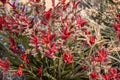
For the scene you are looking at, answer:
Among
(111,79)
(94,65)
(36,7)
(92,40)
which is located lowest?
(111,79)

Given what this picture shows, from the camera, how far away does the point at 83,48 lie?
306 cm

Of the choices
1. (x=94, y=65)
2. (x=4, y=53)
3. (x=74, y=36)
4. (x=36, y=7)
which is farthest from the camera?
(x=4, y=53)

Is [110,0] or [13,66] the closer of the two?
[13,66]

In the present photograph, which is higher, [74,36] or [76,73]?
[74,36]

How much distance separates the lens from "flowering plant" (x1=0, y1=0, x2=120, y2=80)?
8.07 feet

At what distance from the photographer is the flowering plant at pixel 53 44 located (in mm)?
2459

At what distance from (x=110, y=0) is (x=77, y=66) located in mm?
1851

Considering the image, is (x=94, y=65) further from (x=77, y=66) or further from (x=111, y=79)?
(x=77, y=66)

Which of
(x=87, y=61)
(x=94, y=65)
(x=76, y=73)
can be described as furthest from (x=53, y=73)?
(x=94, y=65)

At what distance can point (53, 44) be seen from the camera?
2463 millimetres

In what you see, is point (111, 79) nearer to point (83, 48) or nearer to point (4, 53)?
point (83, 48)

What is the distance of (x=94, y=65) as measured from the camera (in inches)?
96.4

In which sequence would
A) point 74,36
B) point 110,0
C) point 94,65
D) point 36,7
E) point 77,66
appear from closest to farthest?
point 94,65 < point 36,7 < point 74,36 < point 77,66 < point 110,0

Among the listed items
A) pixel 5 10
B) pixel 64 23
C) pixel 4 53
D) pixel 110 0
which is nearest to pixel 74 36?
pixel 64 23
